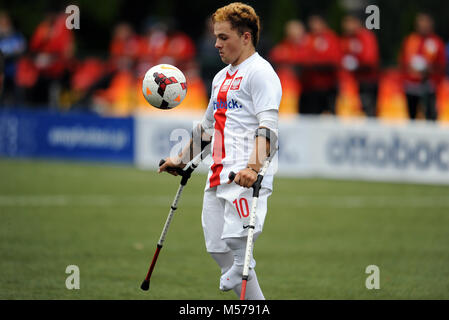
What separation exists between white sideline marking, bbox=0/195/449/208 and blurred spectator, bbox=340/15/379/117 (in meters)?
4.59

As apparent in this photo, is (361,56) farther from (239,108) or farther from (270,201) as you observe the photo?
(239,108)

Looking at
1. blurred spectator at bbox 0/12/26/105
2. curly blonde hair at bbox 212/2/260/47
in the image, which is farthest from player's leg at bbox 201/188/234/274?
blurred spectator at bbox 0/12/26/105

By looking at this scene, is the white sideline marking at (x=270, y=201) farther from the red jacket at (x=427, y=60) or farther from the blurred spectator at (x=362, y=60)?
the blurred spectator at (x=362, y=60)

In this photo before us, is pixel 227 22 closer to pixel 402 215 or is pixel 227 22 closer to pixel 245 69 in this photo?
pixel 245 69

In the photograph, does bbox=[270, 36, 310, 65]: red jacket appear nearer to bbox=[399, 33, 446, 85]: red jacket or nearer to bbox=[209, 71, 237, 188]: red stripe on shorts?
bbox=[399, 33, 446, 85]: red jacket

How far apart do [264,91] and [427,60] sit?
507 inches

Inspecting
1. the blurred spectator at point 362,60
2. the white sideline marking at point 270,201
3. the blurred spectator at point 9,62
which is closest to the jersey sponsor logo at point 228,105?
the white sideline marking at point 270,201

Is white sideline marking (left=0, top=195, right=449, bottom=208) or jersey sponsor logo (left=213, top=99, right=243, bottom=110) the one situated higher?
jersey sponsor logo (left=213, top=99, right=243, bottom=110)

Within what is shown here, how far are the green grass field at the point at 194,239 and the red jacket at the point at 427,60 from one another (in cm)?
311

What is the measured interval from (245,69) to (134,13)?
28163mm

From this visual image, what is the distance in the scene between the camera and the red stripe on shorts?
693 centimetres

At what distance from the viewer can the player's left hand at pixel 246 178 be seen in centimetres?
643

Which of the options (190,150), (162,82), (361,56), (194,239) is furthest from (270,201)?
(162,82)
